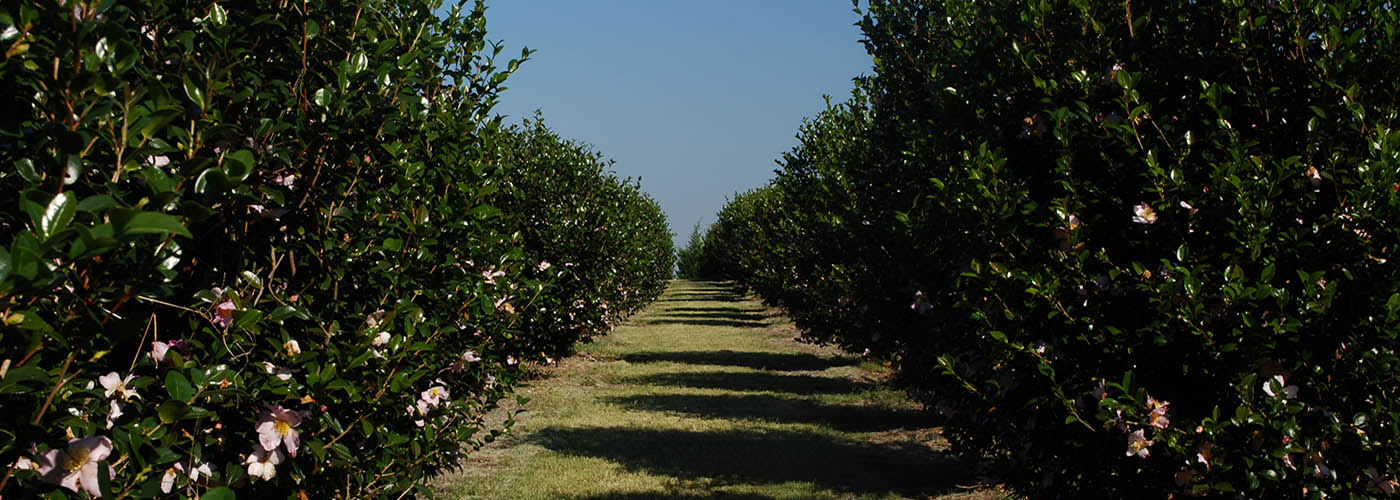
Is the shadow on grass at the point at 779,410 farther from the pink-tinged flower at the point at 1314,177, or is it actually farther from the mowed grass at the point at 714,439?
the pink-tinged flower at the point at 1314,177

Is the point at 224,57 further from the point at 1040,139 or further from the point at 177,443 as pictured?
the point at 1040,139

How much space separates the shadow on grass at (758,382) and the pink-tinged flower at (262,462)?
1252cm

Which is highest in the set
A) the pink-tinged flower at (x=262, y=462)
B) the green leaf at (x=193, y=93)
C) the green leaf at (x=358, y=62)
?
the green leaf at (x=358, y=62)

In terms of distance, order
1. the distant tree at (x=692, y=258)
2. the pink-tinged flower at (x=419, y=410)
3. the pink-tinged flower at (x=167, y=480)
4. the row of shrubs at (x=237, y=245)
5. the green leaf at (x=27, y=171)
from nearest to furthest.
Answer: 1. the green leaf at (x=27, y=171)
2. the row of shrubs at (x=237, y=245)
3. the pink-tinged flower at (x=167, y=480)
4. the pink-tinged flower at (x=419, y=410)
5. the distant tree at (x=692, y=258)

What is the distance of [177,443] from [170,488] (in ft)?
0.45

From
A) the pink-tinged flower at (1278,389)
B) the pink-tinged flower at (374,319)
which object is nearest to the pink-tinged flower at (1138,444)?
the pink-tinged flower at (1278,389)

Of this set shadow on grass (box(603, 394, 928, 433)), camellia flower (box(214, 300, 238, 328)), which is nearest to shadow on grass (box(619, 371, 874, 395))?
shadow on grass (box(603, 394, 928, 433))

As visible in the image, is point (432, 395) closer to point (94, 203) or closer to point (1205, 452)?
point (94, 203)

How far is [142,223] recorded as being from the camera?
1.66 meters

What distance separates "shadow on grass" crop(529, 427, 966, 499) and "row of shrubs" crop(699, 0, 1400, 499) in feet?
11.1

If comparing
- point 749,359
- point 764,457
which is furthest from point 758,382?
point 764,457

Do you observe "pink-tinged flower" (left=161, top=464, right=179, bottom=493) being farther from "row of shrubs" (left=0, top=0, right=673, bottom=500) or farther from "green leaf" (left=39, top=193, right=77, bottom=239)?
"green leaf" (left=39, top=193, right=77, bottom=239)

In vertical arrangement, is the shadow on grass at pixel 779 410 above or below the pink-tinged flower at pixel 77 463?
below

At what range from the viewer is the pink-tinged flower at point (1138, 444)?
3.93 metres
